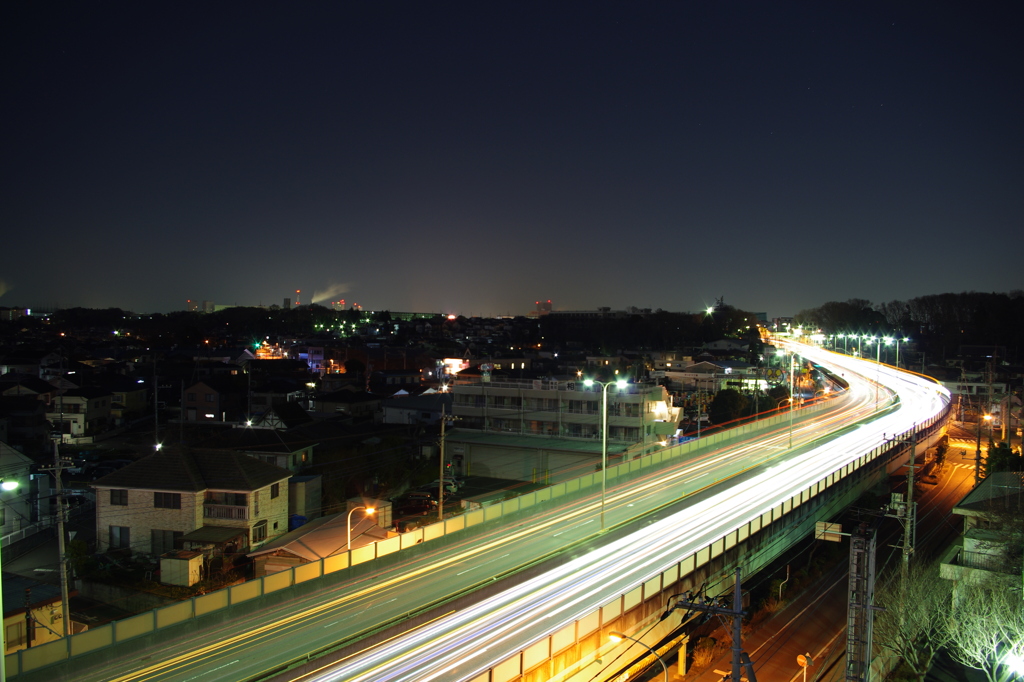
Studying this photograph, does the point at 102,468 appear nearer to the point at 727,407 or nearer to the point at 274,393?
the point at 274,393

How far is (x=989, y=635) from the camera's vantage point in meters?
9.01

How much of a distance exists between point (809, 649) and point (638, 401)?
10006 millimetres

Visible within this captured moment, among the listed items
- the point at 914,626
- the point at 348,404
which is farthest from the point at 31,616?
the point at 348,404

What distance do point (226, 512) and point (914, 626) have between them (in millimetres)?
12795

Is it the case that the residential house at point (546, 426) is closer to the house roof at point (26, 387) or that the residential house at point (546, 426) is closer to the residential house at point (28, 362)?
the house roof at point (26, 387)

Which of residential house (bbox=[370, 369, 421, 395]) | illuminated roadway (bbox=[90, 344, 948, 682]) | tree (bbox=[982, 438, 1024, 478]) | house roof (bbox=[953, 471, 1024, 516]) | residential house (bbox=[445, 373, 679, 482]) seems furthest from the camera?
residential house (bbox=[370, 369, 421, 395])

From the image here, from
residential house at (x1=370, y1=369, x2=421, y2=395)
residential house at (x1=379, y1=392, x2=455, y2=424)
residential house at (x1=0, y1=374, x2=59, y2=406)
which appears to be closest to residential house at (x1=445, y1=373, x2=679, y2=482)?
residential house at (x1=379, y1=392, x2=455, y2=424)

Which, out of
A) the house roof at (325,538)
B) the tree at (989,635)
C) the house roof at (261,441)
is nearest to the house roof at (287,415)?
the house roof at (261,441)

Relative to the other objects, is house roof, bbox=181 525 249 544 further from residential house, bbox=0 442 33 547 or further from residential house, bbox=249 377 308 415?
residential house, bbox=249 377 308 415

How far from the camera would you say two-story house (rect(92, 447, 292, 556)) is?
1302cm

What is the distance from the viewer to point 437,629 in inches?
275

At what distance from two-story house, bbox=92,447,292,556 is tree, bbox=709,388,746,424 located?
816 inches


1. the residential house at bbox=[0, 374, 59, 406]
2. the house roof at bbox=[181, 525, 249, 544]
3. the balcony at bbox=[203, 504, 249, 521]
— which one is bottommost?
the house roof at bbox=[181, 525, 249, 544]

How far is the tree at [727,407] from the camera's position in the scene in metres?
28.0
